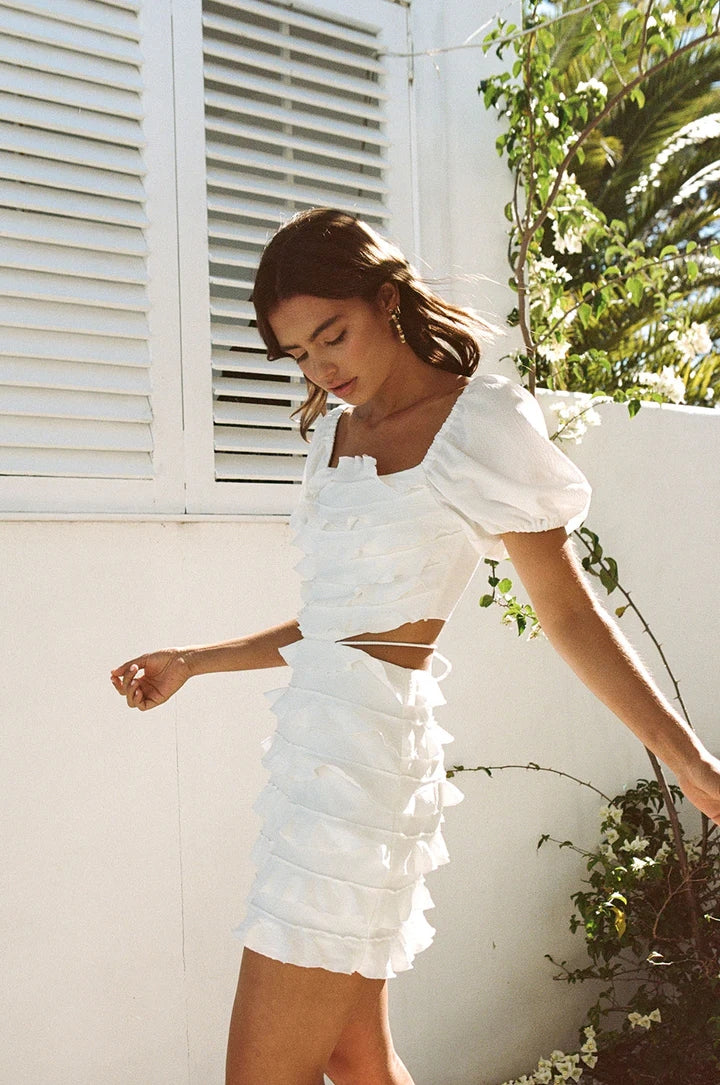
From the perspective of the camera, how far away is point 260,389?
2.67 metres

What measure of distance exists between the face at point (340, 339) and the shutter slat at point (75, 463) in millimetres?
768

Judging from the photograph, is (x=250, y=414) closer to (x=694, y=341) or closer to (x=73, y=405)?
(x=73, y=405)

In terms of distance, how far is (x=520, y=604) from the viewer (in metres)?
3.03

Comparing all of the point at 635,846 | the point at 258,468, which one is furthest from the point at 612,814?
the point at 258,468

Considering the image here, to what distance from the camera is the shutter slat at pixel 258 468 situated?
261 cm

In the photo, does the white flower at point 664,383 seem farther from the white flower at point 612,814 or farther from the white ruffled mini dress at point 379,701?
the white ruffled mini dress at point 379,701

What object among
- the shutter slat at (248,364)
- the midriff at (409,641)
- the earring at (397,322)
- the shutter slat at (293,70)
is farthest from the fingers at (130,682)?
the shutter slat at (293,70)

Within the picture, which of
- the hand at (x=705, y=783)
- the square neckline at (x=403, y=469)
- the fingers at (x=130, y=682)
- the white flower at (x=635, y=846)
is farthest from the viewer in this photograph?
the white flower at (x=635, y=846)

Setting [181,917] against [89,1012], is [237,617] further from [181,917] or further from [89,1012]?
[89,1012]

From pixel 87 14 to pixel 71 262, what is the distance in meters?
0.53

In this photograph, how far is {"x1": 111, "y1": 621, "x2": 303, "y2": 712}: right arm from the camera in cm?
191

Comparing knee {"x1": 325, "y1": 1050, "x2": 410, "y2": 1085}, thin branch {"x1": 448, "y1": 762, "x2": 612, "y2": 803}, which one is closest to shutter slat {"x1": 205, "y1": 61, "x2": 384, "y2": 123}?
thin branch {"x1": 448, "y1": 762, "x2": 612, "y2": 803}

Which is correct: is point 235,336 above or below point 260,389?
above

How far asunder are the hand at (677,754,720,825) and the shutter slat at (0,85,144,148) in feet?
5.87
